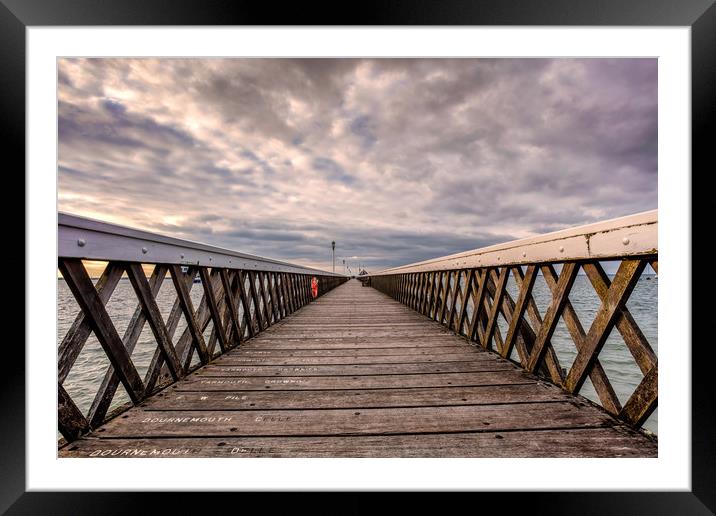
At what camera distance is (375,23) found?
3.89 ft

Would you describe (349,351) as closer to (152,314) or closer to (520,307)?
(520,307)

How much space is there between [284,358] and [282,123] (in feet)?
8.21

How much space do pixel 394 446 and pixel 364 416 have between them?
1.02 feet

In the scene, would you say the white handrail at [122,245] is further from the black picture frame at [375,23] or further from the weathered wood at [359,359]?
the weathered wood at [359,359]

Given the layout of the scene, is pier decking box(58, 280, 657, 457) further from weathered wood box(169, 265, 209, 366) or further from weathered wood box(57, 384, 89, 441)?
weathered wood box(169, 265, 209, 366)

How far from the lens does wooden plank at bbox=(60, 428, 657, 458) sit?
4.32 feet

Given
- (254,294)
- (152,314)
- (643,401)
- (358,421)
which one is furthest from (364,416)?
(254,294)

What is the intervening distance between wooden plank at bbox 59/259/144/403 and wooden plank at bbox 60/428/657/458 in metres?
0.36

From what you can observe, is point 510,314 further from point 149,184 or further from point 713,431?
point 149,184

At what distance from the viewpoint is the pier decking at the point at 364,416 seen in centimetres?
135

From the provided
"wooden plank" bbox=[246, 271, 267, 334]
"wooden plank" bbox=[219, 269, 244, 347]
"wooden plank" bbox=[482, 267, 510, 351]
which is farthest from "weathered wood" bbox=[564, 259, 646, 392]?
"wooden plank" bbox=[246, 271, 267, 334]

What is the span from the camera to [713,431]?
112cm

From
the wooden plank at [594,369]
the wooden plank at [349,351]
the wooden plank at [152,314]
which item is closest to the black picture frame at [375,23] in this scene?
the wooden plank at [594,369]

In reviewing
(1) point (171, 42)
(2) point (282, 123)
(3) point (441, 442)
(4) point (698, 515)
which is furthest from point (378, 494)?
(2) point (282, 123)
